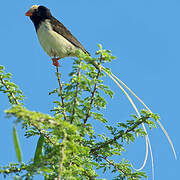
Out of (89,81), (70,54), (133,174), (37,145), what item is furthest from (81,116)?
(70,54)

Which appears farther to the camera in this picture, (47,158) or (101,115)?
(101,115)

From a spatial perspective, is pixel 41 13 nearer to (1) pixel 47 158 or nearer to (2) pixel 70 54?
(2) pixel 70 54

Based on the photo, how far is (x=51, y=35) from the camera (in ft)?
19.7

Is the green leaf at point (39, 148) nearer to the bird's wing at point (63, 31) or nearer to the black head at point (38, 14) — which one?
the bird's wing at point (63, 31)

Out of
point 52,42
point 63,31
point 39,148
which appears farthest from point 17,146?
point 63,31

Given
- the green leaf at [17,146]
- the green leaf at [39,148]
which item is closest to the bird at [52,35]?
the green leaf at [39,148]

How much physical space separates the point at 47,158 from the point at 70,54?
4.15 metres

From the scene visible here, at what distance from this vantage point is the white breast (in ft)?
19.7

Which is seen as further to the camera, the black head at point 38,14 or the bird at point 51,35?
the black head at point 38,14

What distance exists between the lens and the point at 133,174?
3289 millimetres

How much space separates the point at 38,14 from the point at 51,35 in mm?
906

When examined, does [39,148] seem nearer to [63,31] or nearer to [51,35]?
[51,35]

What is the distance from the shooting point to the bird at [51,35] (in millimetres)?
6002

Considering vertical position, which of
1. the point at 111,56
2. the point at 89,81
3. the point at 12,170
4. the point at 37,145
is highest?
the point at 111,56
